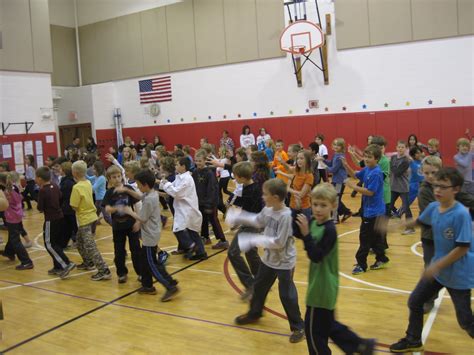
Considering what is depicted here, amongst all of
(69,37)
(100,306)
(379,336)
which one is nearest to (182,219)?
(100,306)

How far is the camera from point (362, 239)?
6.16 metres

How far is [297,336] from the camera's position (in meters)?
4.44

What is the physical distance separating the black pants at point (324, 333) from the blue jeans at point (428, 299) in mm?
761

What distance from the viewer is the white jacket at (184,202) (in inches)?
271

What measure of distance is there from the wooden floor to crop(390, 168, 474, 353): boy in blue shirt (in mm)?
566

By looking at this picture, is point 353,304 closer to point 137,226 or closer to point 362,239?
point 362,239

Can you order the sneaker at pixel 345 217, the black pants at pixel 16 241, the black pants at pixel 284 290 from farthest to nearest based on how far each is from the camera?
the sneaker at pixel 345 217 → the black pants at pixel 16 241 → the black pants at pixel 284 290

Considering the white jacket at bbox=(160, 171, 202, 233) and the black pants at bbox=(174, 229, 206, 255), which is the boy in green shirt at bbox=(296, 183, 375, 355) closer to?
the white jacket at bbox=(160, 171, 202, 233)

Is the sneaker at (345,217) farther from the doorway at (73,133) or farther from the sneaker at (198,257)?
the doorway at (73,133)

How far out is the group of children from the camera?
11.4 ft

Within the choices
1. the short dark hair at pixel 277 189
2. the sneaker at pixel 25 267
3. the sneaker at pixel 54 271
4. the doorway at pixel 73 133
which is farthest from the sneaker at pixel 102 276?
the doorway at pixel 73 133

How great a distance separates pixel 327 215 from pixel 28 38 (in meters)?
18.4

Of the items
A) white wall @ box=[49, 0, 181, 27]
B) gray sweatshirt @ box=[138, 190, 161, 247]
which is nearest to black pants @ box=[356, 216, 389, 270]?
gray sweatshirt @ box=[138, 190, 161, 247]

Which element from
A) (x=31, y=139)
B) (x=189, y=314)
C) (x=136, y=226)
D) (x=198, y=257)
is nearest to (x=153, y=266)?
(x=136, y=226)
